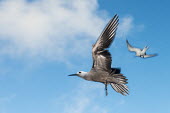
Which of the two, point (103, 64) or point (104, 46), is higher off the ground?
point (104, 46)

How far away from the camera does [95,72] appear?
1606 centimetres

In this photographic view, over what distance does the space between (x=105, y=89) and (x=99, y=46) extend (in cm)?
A: 211

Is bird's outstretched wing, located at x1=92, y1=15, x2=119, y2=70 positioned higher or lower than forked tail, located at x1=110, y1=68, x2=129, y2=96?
higher

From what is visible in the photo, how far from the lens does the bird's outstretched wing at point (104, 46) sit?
15.6 m

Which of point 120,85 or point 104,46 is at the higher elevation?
point 104,46

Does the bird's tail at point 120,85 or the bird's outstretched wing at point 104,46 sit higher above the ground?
the bird's outstretched wing at point 104,46

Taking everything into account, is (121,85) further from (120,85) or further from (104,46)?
(104,46)

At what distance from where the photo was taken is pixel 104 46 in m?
15.9

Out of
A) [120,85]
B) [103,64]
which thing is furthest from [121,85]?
[103,64]

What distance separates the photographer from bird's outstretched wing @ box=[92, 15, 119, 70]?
15594mm

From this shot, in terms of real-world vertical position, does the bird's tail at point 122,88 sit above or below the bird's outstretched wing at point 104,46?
below

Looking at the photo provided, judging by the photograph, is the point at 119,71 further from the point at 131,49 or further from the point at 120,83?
the point at 131,49

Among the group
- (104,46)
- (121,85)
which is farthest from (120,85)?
(104,46)

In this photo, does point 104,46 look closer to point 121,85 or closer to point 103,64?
point 103,64
